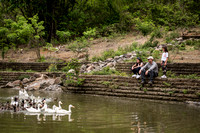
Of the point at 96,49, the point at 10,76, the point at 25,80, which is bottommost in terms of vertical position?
the point at 25,80

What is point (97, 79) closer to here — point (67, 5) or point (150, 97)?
point (150, 97)

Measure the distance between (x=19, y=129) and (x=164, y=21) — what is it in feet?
81.5

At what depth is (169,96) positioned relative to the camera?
12312 mm

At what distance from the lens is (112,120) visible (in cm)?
831

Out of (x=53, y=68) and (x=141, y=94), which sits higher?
(x=53, y=68)

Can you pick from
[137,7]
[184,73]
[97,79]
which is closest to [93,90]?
[97,79]

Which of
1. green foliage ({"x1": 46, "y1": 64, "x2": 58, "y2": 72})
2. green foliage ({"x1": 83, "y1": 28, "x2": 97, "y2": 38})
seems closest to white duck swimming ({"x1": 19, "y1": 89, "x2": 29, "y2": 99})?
green foliage ({"x1": 46, "y1": 64, "x2": 58, "y2": 72})

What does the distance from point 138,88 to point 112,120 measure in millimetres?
5281

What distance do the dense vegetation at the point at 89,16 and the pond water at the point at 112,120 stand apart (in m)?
17.8

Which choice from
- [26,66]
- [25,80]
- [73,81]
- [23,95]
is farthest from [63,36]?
[23,95]

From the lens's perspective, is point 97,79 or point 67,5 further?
point 67,5

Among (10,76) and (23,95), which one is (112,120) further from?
(10,76)

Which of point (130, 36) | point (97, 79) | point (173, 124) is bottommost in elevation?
point (173, 124)

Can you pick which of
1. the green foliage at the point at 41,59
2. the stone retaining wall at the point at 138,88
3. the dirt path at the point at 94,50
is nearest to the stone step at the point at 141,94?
the stone retaining wall at the point at 138,88
